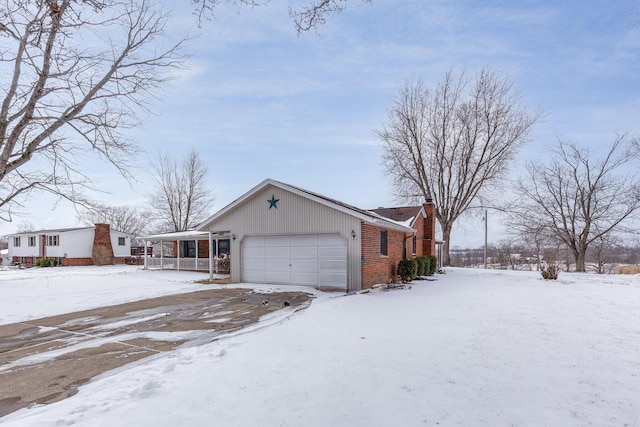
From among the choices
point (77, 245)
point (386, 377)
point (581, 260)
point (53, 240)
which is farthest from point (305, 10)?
point (53, 240)

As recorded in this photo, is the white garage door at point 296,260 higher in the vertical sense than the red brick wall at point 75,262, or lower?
higher

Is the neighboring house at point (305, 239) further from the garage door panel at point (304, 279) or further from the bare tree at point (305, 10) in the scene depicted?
the bare tree at point (305, 10)

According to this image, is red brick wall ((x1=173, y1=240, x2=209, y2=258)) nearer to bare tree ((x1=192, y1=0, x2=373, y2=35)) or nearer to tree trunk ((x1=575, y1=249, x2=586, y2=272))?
bare tree ((x1=192, y1=0, x2=373, y2=35))

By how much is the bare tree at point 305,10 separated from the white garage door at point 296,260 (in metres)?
9.10

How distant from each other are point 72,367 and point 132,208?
184 ft

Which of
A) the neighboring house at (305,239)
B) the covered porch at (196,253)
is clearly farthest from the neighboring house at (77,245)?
the neighboring house at (305,239)

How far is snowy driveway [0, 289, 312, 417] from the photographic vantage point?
4435 millimetres

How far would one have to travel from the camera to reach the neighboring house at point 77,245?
31.8 meters

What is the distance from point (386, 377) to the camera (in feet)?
14.0

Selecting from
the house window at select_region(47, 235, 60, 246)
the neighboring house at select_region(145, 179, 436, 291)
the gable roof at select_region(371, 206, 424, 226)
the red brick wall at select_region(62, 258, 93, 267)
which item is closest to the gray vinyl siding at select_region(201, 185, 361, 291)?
the neighboring house at select_region(145, 179, 436, 291)

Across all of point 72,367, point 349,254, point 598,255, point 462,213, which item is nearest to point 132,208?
point 462,213

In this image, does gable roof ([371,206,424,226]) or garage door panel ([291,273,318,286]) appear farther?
gable roof ([371,206,424,226])

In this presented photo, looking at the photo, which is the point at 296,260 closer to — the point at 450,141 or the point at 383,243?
the point at 383,243

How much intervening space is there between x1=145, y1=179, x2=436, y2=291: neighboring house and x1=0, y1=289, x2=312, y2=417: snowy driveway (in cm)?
199
